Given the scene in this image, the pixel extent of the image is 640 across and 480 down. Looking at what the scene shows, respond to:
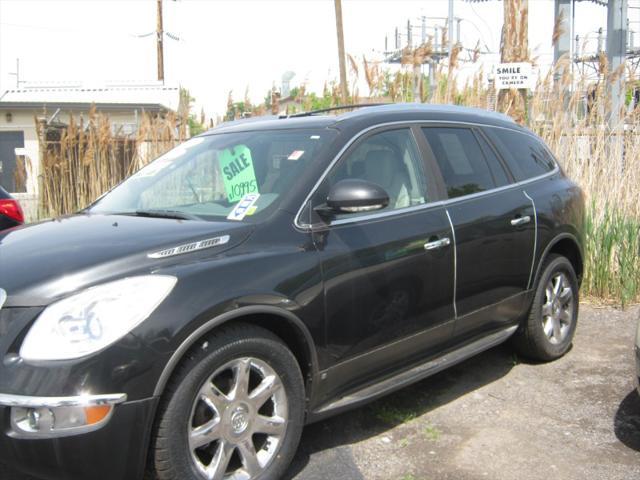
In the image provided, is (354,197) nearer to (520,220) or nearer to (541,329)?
(520,220)

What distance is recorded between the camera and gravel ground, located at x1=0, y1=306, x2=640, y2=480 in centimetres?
346

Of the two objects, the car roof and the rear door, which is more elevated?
the car roof

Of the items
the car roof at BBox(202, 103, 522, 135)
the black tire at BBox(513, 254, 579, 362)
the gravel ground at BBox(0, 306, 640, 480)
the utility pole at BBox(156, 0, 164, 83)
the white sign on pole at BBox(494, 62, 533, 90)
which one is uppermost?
the utility pole at BBox(156, 0, 164, 83)

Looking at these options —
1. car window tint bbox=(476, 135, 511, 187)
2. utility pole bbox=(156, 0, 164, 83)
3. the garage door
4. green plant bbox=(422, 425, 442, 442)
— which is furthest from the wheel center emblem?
utility pole bbox=(156, 0, 164, 83)

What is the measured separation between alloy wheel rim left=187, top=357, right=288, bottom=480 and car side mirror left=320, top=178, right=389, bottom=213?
0.85m

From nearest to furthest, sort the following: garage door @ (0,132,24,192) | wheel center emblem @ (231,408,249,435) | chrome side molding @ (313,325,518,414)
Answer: wheel center emblem @ (231,408,249,435), chrome side molding @ (313,325,518,414), garage door @ (0,132,24,192)

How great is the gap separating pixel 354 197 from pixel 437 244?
2.65 feet

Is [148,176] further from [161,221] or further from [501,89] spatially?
[501,89]

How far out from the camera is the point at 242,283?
2947mm

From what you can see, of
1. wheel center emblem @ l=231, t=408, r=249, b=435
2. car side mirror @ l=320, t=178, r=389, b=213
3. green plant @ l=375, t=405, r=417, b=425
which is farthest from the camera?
green plant @ l=375, t=405, r=417, b=425

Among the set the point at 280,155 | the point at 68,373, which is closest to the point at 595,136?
the point at 280,155

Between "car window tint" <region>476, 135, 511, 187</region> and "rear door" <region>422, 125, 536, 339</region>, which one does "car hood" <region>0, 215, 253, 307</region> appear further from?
"car window tint" <region>476, 135, 511, 187</region>

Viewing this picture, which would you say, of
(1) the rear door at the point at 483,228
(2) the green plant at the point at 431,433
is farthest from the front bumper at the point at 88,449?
(1) the rear door at the point at 483,228

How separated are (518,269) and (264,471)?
2314 mm
